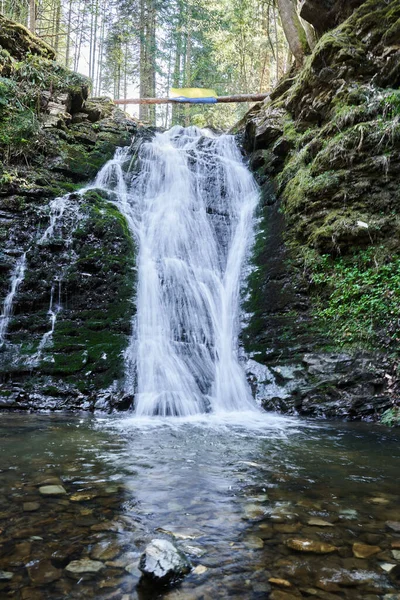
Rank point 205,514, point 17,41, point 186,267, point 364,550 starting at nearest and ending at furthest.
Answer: point 364,550
point 205,514
point 186,267
point 17,41

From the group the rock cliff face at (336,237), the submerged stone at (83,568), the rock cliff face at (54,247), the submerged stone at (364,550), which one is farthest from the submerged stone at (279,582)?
the rock cliff face at (54,247)

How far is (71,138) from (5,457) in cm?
958

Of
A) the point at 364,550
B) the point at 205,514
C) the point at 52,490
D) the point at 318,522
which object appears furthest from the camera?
the point at 52,490

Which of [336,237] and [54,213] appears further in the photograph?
[54,213]

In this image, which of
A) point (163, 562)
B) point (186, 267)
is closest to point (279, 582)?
point (163, 562)

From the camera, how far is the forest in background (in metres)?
19.6

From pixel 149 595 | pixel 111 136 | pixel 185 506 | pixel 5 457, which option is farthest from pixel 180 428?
pixel 111 136

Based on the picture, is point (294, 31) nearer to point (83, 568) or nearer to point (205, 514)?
point (205, 514)

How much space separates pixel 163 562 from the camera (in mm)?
1647

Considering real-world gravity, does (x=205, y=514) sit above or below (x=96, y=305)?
below

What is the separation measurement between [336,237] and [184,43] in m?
24.9

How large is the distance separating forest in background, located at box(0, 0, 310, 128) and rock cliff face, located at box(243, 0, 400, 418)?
1138 centimetres

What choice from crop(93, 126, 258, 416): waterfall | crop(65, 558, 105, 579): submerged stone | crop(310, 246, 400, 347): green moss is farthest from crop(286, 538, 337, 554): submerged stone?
crop(310, 246, 400, 347): green moss

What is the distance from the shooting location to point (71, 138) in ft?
34.9
